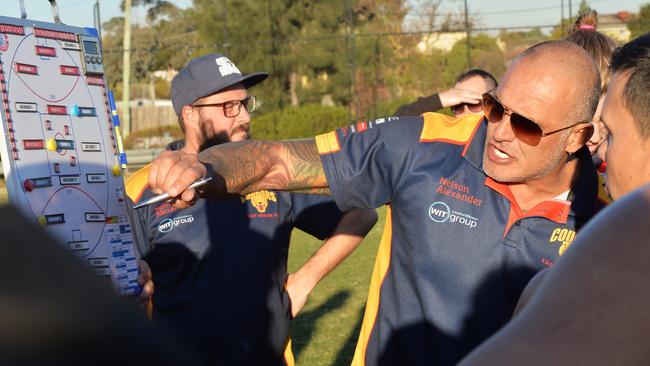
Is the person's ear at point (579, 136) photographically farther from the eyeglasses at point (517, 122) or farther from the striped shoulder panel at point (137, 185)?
the striped shoulder panel at point (137, 185)

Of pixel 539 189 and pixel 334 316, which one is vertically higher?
pixel 539 189

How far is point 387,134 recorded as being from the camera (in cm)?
316

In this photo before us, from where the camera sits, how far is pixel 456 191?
3.16 meters

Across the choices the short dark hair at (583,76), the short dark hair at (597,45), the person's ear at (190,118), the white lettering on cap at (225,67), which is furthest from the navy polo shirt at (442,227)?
the white lettering on cap at (225,67)

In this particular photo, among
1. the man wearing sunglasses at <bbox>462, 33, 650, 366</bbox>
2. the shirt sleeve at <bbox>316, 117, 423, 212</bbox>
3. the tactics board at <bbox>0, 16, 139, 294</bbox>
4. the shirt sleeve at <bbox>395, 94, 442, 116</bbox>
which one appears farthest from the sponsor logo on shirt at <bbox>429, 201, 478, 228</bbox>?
the shirt sleeve at <bbox>395, 94, 442, 116</bbox>

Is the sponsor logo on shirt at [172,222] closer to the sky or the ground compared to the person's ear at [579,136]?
closer to the ground

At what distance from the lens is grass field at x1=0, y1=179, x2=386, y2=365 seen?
8.26m

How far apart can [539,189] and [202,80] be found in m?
2.20

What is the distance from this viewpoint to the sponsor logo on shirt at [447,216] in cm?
313

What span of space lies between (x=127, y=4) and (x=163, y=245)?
3945cm

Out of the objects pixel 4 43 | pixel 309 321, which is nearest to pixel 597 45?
pixel 4 43

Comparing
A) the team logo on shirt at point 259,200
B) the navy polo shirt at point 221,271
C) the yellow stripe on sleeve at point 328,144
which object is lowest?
the navy polo shirt at point 221,271

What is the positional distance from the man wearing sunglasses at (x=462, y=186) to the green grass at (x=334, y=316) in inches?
193

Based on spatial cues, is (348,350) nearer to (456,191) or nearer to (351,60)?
(456,191)
